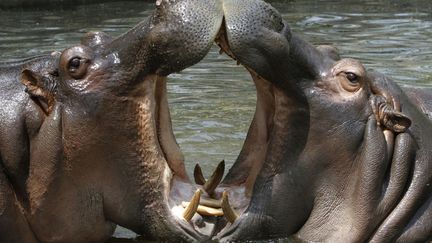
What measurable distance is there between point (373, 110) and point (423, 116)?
0.36m

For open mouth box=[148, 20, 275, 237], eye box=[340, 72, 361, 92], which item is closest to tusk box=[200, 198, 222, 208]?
open mouth box=[148, 20, 275, 237]

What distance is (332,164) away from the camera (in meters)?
4.51

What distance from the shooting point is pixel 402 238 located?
451 centimetres

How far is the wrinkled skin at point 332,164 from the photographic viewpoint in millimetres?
4453

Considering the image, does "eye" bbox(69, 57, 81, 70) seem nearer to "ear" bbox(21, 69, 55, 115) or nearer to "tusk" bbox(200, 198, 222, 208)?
"ear" bbox(21, 69, 55, 115)

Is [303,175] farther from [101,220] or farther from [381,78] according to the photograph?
[101,220]

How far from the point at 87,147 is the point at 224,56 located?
637 centimetres

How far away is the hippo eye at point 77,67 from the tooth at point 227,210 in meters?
0.83

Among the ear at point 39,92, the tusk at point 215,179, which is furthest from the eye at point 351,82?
the ear at point 39,92

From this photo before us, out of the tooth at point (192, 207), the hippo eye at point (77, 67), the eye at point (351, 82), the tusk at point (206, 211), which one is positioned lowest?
the tusk at point (206, 211)

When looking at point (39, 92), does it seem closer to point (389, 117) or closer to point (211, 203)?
point (211, 203)

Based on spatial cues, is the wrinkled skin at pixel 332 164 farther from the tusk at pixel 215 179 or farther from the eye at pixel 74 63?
the eye at pixel 74 63

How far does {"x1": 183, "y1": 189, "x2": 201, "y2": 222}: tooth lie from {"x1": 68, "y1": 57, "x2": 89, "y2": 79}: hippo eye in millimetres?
740

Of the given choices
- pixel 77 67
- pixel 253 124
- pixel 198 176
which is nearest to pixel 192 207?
pixel 198 176
